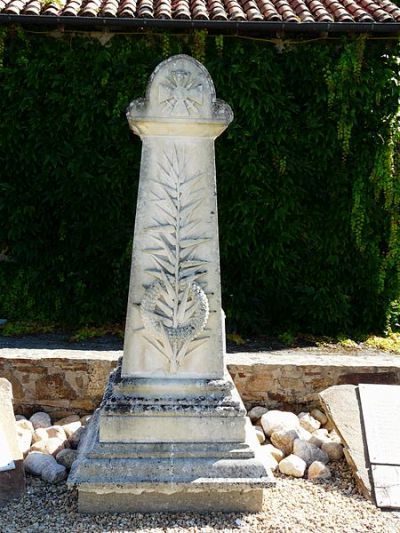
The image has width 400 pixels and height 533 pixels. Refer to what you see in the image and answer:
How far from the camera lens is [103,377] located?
16.6 ft

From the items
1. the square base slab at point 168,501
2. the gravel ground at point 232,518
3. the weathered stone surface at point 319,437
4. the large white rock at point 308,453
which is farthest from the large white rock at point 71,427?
the weathered stone surface at point 319,437

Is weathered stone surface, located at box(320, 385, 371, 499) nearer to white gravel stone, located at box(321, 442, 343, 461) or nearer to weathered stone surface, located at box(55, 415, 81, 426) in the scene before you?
white gravel stone, located at box(321, 442, 343, 461)

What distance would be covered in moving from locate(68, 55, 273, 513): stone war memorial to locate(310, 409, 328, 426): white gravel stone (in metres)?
1.53

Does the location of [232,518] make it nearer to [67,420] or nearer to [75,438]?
[75,438]

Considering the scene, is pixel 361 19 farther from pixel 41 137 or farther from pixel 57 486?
pixel 57 486

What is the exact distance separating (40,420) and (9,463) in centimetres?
109

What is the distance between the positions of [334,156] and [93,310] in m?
3.52

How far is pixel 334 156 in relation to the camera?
25.7ft

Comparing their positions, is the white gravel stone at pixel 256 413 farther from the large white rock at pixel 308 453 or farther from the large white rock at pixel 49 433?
the large white rock at pixel 49 433

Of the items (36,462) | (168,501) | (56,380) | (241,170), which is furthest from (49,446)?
(241,170)

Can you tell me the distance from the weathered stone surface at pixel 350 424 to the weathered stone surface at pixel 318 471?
16 cm

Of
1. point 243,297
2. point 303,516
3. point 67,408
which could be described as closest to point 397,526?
point 303,516

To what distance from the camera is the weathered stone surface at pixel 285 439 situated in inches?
174

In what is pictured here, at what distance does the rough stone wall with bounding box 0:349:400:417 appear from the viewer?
16.6ft
